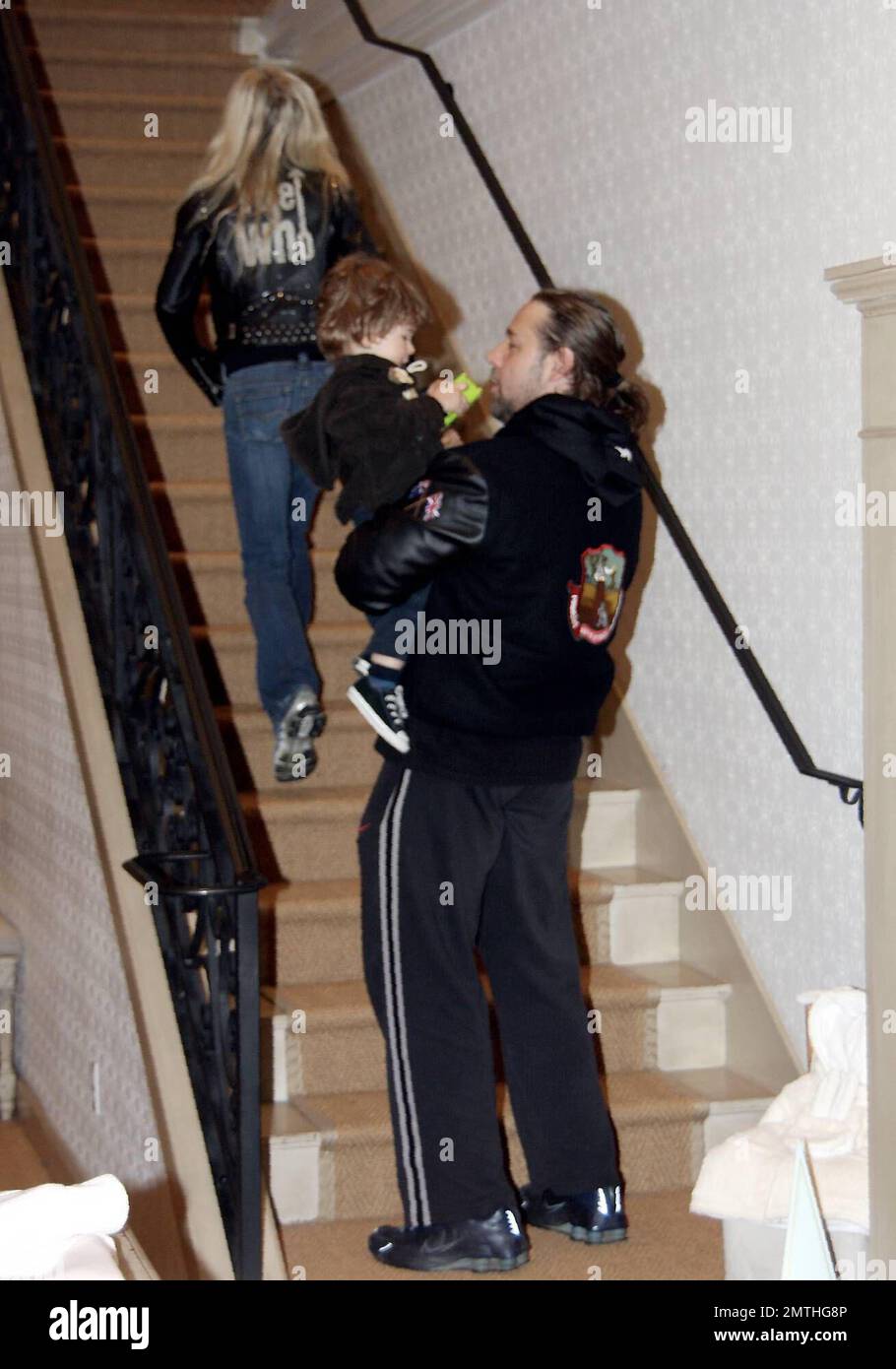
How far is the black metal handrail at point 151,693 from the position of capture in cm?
281

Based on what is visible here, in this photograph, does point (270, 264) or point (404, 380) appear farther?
point (270, 264)

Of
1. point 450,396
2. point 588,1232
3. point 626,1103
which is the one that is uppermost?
point 450,396

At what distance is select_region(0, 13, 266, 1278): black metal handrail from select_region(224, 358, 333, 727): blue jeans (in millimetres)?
409

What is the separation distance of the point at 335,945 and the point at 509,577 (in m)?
1.21

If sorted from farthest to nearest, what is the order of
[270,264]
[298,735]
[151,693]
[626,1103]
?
[298,735]
[270,264]
[626,1103]
[151,693]

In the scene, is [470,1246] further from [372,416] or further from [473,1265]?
[372,416]

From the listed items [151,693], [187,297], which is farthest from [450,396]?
[187,297]

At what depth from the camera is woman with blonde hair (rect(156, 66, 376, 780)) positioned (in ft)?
12.8

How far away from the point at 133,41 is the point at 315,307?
309 centimetres

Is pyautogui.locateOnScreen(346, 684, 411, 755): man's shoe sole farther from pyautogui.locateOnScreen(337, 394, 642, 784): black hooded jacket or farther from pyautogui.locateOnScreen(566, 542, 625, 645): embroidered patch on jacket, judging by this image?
pyautogui.locateOnScreen(566, 542, 625, 645): embroidered patch on jacket

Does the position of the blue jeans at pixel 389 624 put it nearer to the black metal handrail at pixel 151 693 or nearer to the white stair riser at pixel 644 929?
the black metal handrail at pixel 151 693

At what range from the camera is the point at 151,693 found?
128 inches

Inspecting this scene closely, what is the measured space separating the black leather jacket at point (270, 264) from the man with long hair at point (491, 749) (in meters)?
1.03

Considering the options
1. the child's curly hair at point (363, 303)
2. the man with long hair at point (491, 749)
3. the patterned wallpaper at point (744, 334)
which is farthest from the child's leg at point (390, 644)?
the patterned wallpaper at point (744, 334)
